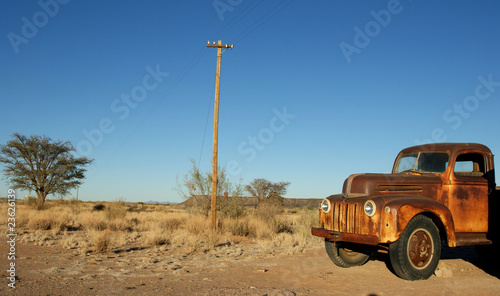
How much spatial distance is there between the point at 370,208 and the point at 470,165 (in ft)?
10.7

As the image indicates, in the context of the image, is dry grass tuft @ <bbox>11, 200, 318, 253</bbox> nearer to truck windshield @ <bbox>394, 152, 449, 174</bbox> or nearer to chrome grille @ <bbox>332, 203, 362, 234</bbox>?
chrome grille @ <bbox>332, 203, 362, 234</bbox>

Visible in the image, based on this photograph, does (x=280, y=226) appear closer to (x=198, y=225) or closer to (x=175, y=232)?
(x=198, y=225)

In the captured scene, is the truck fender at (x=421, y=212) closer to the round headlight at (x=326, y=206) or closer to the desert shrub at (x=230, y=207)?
the round headlight at (x=326, y=206)

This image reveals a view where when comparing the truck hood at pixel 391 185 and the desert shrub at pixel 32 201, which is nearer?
the truck hood at pixel 391 185

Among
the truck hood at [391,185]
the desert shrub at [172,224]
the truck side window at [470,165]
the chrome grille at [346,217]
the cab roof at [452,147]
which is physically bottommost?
the desert shrub at [172,224]

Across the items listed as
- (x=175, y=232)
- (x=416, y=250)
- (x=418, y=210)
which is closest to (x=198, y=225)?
(x=175, y=232)

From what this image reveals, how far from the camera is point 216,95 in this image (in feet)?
53.5

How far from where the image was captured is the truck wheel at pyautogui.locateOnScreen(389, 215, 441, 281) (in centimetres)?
680

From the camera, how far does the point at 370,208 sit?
689 centimetres

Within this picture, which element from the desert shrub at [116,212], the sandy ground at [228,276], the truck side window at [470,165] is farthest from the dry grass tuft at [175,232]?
the truck side window at [470,165]

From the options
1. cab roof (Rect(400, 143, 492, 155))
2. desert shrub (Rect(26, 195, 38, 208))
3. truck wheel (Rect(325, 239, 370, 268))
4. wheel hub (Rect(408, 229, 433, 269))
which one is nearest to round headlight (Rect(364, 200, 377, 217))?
wheel hub (Rect(408, 229, 433, 269))

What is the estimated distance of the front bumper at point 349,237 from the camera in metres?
6.72

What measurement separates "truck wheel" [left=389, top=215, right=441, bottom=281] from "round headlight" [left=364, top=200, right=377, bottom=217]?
65 cm

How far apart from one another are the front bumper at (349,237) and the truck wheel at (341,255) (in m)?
0.73
